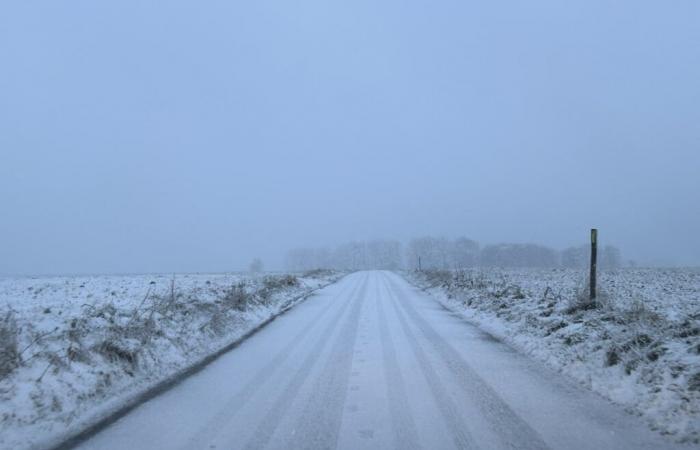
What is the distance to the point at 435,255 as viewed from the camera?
17888 centimetres

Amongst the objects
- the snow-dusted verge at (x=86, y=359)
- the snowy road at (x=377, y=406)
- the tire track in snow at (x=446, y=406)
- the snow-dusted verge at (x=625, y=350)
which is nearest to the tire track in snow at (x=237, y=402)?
the snowy road at (x=377, y=406)

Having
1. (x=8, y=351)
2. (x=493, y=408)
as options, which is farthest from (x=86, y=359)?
(x=493, y=408)

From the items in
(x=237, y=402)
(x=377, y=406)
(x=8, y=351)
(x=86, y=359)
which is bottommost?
(x=237, y=402)

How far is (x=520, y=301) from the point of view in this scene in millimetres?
17062

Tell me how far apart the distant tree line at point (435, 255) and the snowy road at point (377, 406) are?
15347cm

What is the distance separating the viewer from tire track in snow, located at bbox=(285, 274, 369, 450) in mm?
5746

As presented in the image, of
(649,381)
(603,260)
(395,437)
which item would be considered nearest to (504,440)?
(395,437)

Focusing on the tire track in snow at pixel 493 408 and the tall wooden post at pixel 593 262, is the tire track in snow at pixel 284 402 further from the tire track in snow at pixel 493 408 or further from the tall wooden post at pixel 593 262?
the tall wooden post at pixel 593 262

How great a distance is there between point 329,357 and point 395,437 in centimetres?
496

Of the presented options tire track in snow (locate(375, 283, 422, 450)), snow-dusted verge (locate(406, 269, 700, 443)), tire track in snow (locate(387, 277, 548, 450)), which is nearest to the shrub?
tire track in snow (locate(375, 283, 422, 450))

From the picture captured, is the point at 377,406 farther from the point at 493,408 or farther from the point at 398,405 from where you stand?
the point at 493,408

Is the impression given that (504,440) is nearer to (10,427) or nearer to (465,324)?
(10,427)

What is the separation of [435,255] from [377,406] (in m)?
174

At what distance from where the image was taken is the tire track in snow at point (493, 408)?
18.7 feet
